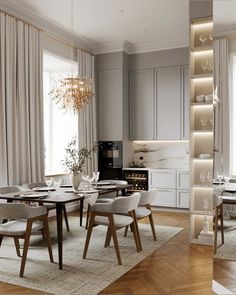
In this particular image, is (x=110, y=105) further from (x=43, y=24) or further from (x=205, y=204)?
(x=205, y=204)

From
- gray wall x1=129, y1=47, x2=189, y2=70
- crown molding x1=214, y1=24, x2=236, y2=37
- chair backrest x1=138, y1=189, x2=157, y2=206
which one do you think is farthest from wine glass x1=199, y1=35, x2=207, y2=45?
crown molding x1=214, y1=24, x2=236, y2=37

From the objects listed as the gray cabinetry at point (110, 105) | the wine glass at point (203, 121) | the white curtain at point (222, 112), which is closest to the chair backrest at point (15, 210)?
the white curtain at point (222, 112)

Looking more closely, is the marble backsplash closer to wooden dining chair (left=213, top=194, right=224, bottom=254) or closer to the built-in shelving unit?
the built-in shelving unit

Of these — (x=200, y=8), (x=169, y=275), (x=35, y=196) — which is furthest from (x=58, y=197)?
(x=200, y=8)

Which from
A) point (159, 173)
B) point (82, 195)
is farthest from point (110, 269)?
point (159, 173)

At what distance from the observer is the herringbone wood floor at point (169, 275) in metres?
2.89

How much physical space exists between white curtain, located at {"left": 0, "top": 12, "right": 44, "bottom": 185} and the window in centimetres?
119

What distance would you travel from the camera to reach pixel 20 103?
5.10 m

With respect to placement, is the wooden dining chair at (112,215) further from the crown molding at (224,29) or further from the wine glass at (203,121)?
the crown molding at (224,29)

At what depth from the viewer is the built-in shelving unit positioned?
4215 mm

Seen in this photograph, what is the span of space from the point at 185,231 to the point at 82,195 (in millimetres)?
1918

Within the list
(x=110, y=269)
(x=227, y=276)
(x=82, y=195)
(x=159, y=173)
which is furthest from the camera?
(x=159, y=173)

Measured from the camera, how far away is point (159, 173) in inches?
260

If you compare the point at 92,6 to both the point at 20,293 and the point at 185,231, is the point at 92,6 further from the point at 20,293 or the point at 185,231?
the point at 20,293
